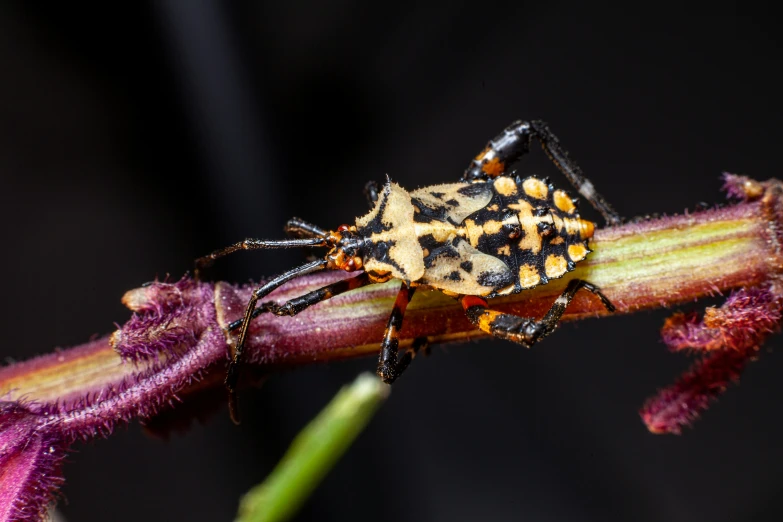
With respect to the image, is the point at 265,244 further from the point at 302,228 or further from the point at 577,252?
the point at 577,252

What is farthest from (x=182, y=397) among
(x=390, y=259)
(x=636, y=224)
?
(x=636, y=224)

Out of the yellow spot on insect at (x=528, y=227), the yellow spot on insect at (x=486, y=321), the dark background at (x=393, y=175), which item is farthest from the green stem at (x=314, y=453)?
the dark background at (x=393, y=175)

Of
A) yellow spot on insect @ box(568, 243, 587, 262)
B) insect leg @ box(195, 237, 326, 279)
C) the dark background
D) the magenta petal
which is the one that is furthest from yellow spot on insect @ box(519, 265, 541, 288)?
the dark background


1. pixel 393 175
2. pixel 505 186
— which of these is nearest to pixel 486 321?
pixel 505 186

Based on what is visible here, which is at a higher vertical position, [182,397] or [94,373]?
[94,373]

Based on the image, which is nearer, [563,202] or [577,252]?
[577,252]

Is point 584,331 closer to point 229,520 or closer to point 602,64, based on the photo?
point 602,64
